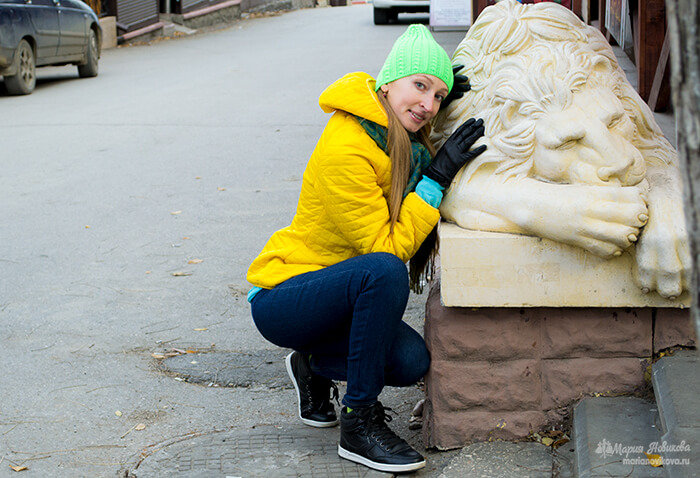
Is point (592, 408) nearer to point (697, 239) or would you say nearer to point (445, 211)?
point (445, 211)

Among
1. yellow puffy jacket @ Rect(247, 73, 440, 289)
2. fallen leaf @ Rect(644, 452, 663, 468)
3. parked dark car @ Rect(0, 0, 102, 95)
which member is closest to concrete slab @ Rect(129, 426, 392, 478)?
yellow puffy jacket @ Rect(247, 73, 440, 289)

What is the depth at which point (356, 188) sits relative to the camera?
269 centimetres

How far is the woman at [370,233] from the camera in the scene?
2689 millimetres

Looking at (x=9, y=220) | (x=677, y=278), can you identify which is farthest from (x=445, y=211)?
(x=9, y=220)

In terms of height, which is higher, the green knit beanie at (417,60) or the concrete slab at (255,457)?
the green knit beanie at (417,60)

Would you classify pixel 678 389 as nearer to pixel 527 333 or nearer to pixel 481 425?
pixel 527 333

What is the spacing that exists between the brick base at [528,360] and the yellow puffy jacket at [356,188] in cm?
28

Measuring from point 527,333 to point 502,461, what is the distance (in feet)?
1.36

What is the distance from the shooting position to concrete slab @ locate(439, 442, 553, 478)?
2.65 metres

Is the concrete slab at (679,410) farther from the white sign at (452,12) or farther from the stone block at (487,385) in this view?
the white sign at (452,12)

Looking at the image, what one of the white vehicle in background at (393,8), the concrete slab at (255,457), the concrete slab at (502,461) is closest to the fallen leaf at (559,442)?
the concrete slab at (502,461)

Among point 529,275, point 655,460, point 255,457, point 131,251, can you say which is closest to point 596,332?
point 529,275

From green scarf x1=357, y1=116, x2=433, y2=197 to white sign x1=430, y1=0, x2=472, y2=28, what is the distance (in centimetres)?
695

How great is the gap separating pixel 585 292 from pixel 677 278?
0.91ft
